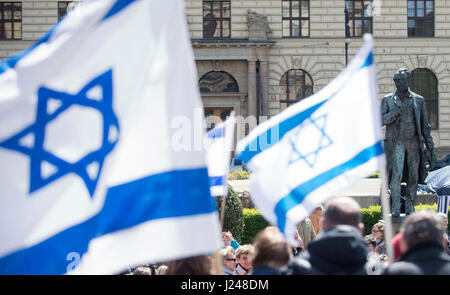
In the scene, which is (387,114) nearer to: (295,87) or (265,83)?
(265,83)

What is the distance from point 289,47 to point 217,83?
4159 mm

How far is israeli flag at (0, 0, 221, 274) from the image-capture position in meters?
3.84

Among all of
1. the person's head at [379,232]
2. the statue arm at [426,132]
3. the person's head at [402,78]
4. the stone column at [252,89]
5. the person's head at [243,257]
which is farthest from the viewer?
the stone column at [252,89]

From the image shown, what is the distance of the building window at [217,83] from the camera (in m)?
39.8

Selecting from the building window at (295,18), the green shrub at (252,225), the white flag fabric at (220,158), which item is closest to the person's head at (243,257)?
the white flag fabric at (220,158)

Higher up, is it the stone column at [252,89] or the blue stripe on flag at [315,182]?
the stone column at [252,89]

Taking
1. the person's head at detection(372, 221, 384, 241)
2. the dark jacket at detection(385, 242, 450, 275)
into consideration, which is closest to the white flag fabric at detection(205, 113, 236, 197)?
the person's head at detection(372, 221, 384, 241)

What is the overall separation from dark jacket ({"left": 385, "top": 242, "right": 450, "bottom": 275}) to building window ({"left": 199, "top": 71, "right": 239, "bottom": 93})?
35901mm

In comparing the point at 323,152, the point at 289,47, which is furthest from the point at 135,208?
the point at 289,47

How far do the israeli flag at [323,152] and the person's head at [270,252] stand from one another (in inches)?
15.1

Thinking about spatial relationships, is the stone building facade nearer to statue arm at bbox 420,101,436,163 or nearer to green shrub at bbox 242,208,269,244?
green shrub at bbox 242,208,269,244

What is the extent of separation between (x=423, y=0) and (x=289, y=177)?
123ft

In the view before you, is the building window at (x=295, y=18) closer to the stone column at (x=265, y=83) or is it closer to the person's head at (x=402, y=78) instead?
the stone column at (x=265, y=83)

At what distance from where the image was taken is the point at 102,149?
13.3ft
